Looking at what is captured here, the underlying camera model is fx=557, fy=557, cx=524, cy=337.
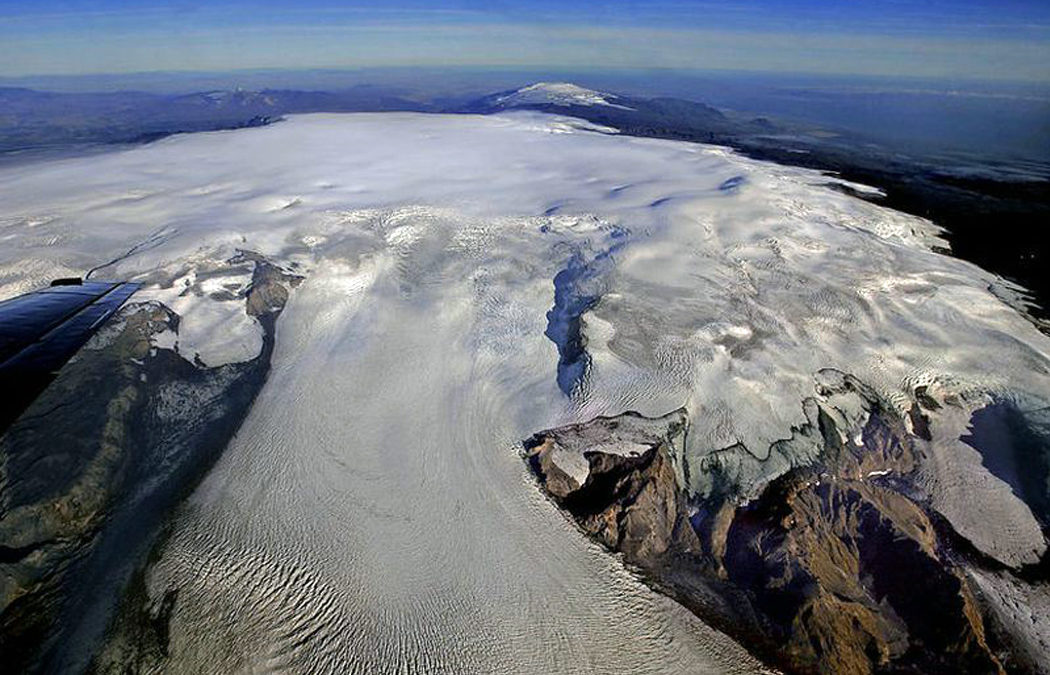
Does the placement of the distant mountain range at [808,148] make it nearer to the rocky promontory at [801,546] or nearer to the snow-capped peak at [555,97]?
the snow-capped peak at [555,97]

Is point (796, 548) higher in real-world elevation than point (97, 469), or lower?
lower

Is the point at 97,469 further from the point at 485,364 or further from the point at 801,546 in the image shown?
the point at 801,546

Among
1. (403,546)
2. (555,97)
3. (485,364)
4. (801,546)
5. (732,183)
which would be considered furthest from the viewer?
(555,97)

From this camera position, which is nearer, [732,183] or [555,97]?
[732,183]

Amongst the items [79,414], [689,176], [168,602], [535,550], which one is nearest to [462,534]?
[535,550]

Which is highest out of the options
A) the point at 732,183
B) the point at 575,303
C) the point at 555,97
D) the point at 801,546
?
the point at 555,97

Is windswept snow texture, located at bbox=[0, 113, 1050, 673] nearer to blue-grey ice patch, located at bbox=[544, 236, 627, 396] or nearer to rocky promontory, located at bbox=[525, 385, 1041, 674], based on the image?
blue-grey ice patch, located at bbox=[544, 236, 627, 396]

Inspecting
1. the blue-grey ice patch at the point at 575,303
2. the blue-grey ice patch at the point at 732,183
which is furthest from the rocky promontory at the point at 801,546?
the blue-grey ice patch at the point at 732,183

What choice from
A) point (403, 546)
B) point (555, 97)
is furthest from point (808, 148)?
point (403, 546)
